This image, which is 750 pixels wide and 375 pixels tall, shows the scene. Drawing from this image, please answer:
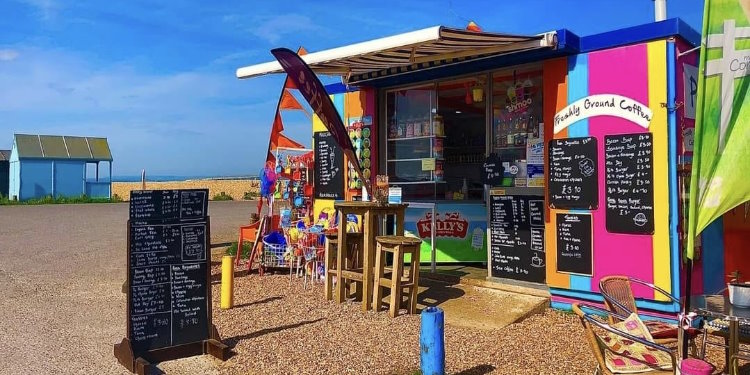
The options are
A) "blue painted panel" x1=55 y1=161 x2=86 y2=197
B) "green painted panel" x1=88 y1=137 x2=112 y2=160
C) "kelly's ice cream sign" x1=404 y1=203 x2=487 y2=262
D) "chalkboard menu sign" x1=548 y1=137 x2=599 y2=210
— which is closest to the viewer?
"chalkboard menu sign" x1=548 y1=137 x2=599 y2=210

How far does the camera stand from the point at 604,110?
563 centimetres

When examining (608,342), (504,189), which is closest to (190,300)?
(608,342)

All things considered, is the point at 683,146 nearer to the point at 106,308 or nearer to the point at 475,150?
the point at 475,150

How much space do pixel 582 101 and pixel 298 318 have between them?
3.47m

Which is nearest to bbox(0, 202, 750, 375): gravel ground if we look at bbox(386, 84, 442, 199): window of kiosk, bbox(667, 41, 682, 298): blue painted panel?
bbox(667, 41, 682, 298): blue painted panel

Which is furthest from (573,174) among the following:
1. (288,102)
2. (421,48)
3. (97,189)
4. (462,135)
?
(97,189)

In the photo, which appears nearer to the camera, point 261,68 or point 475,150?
point 261,68

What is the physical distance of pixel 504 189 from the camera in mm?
6719

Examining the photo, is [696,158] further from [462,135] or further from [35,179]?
[35,179]

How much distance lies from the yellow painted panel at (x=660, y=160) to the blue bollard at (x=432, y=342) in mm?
2548

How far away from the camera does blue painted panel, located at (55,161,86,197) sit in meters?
30.2

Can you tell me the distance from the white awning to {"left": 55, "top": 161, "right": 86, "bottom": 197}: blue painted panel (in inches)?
1076

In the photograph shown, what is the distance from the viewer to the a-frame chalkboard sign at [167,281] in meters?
4.50

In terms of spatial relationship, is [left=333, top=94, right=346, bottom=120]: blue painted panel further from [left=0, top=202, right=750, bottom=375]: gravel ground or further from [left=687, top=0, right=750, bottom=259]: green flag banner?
[left=687, top=0, right=750, bottom=259]: green flag banner
